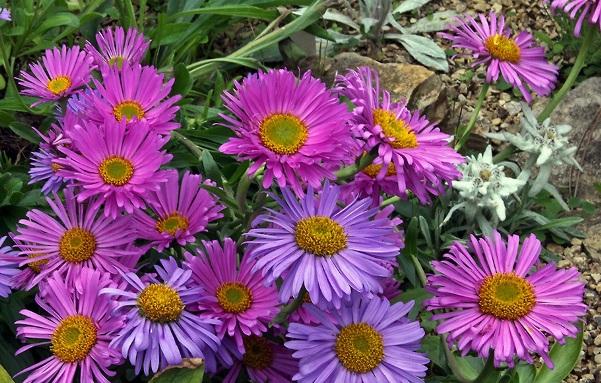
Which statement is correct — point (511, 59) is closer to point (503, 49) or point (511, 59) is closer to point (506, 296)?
point (503, 49)

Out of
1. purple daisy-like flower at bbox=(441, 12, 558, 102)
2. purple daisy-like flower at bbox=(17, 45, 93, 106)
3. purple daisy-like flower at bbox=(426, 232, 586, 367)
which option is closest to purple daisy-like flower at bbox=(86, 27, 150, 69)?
purple daisy-like flower at bbox=(17, 45, 93, 106)

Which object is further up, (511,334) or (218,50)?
(218,50)

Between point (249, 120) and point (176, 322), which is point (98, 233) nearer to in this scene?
point (176, 322)

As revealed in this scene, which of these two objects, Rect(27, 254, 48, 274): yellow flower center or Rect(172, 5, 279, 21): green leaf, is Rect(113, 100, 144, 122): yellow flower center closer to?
Rect(27, 254, 48, 274): yellow flower center

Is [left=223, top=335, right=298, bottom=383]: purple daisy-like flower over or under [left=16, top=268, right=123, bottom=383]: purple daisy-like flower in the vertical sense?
over

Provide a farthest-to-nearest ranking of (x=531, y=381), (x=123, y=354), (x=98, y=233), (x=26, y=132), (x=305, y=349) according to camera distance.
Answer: (x=26, y=132), (x=531, y=381), (x=98, y=233), (x=305, y=349), (x=123, y=354)

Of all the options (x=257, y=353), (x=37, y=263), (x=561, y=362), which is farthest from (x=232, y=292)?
(x=561, y=362)

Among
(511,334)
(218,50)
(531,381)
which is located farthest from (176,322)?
(218,50)
